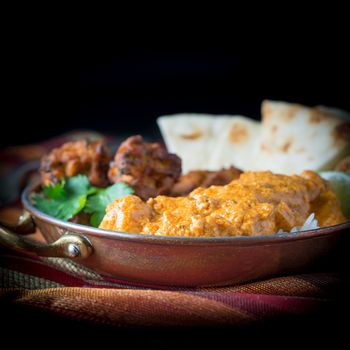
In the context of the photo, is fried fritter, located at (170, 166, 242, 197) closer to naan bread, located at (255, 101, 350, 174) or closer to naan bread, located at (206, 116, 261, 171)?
naan bread, located at (255, 101, 350, 174)

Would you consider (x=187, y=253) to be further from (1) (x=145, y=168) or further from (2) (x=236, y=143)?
(2) (x=236, y=143)

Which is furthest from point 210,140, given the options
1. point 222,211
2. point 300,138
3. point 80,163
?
point 222,211

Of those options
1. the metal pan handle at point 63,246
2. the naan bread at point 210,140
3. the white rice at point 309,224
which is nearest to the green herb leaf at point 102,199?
the metal pan handle at point 63,246

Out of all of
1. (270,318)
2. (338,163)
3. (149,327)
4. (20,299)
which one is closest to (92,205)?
(20,299)

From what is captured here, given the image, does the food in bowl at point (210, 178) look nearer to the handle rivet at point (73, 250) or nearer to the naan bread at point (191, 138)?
the naan bread at point (191, 138)

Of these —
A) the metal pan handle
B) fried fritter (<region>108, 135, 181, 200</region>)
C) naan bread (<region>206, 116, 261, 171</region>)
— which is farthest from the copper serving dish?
naan bread (<region>206, 116, 261, 171</region>)
